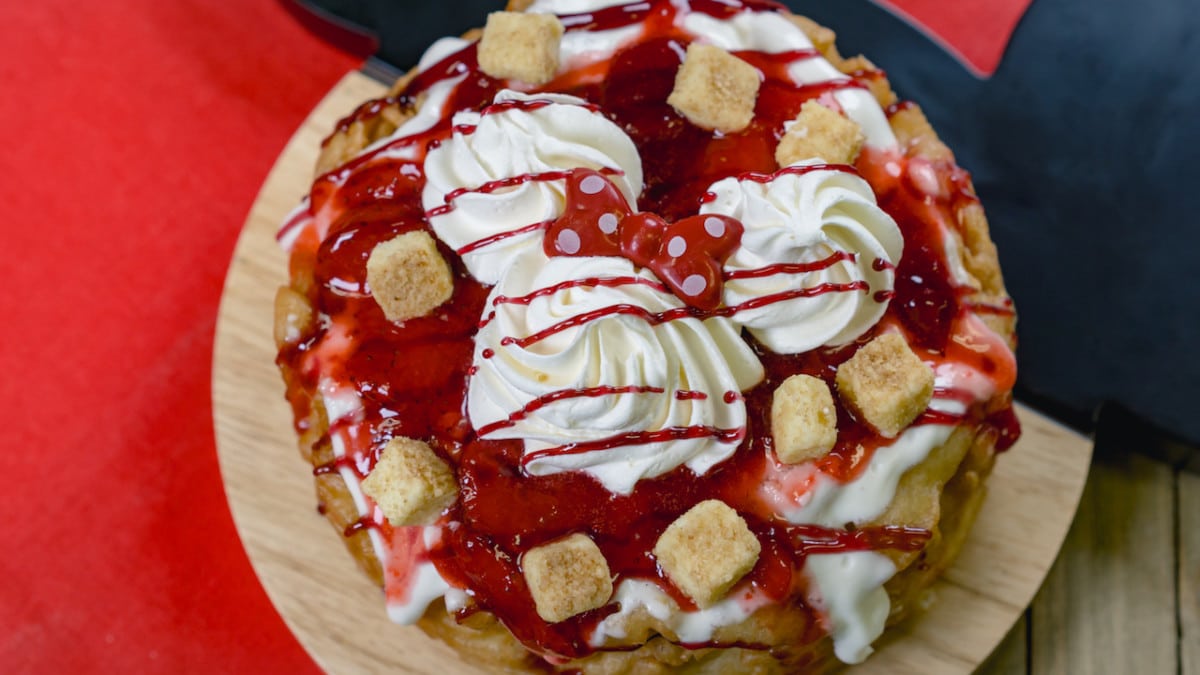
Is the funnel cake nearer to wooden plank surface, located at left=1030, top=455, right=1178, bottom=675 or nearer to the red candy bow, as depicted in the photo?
the red candy bow

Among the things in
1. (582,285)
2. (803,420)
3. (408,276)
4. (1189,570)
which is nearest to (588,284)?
(582,285)

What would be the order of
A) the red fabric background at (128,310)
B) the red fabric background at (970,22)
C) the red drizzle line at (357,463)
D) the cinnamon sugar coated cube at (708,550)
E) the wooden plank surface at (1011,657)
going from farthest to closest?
the red fabric background at (970,22), the wooden plank surface at (1011,657), the red fabric background at (128,310), the red drizzle line at (357,463), the cinnamon sugar coated cube at (708,550)

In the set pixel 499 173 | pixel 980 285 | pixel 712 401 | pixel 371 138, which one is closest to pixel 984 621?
pixel 980 285

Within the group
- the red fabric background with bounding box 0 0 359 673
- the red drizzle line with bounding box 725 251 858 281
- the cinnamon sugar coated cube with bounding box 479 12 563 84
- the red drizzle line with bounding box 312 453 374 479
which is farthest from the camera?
the red fabric background with bounding box 0 0 359 673

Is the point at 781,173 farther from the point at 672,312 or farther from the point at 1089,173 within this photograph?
the point at 1089,173

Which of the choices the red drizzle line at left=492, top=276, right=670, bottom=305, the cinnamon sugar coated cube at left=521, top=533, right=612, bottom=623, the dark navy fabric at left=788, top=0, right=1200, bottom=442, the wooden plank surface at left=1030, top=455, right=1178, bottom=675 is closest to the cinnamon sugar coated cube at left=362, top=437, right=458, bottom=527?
the cinnamon sugar coated cube at left=521, top=533, right=612, bottom=623

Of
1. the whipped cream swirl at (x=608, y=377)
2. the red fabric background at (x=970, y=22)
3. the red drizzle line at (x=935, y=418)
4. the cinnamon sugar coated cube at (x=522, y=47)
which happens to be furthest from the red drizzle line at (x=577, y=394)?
the red fabric background at (x=970, y=22)

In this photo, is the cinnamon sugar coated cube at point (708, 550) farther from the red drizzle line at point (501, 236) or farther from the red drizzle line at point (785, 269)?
the red drizzle line at point (501, 236)
